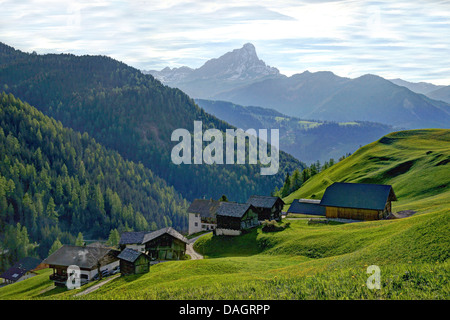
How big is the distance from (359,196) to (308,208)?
2048cm

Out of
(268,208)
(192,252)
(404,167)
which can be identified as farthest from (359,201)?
(404,167)

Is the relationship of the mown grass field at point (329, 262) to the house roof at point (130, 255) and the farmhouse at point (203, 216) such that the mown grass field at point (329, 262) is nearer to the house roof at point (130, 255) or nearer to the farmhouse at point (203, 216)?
the house roof at point (130, 255)

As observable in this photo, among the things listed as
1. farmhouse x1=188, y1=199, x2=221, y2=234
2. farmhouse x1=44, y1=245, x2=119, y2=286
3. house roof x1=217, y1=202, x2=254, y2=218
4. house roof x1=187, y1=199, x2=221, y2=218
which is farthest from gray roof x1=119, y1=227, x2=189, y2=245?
farmhouse x1=188, y1=199, x2=221, y2=234

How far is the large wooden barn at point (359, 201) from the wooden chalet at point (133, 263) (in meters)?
48.0

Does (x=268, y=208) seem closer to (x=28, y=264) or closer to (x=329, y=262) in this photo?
(x=329, y=262)

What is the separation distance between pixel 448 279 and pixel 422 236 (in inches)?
648

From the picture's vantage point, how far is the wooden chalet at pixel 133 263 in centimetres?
6581

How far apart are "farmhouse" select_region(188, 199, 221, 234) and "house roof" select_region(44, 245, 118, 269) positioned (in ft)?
128

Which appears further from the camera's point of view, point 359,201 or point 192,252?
point 359,201

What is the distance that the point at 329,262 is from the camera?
1809 inches

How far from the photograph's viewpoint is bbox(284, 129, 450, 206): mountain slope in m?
103

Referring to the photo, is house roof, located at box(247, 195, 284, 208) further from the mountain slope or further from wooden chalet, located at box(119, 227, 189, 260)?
the mountain slope
